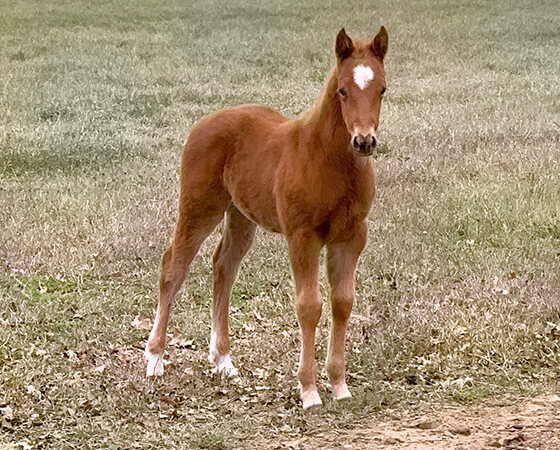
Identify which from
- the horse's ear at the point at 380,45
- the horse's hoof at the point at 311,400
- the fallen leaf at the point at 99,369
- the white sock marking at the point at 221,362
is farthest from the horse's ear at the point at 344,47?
the fallen leaf at the point at 99,369

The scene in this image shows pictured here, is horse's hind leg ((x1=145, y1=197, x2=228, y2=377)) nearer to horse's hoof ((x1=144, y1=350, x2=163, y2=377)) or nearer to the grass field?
horse's hoof ((x1=144, y1=350, x2=163, y2=377))

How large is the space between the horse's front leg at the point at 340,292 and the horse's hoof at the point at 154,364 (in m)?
1.34

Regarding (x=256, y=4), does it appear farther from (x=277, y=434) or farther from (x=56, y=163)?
(x=277, y=434)

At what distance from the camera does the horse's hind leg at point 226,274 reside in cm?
745

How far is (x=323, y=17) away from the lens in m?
28.6

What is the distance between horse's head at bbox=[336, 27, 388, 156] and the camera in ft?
19.1

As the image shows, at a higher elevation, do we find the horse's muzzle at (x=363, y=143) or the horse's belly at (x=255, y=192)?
the horse's muzzle at (x=363, y=143)

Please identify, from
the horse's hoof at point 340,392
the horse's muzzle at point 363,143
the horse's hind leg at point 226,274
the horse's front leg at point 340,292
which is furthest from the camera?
the horse's hind leg at point 226,274

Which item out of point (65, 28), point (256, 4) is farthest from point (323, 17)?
point (65, 28)

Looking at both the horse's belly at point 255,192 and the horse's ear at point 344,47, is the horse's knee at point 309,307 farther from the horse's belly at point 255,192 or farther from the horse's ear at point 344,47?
the horse's ear at point 344,47

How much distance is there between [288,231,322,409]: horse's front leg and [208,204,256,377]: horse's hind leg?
33.2 inches

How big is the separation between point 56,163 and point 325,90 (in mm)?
8898

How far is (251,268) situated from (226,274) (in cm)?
223

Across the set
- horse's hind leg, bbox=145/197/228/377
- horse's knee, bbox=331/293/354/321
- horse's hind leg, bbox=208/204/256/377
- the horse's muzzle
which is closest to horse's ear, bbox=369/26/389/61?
the horse's muzzle
